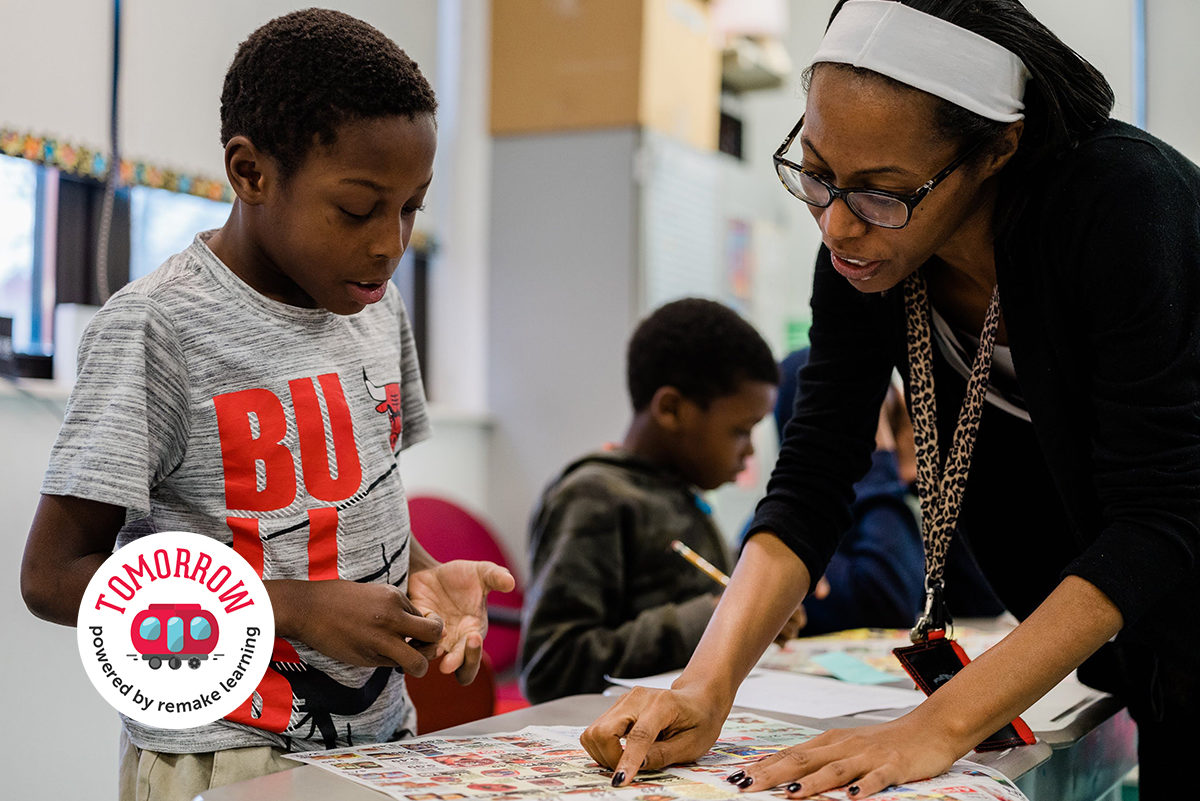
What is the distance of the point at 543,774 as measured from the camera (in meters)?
0.83

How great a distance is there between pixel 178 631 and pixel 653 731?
0.37 meters

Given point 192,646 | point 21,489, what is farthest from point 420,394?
point 21,489

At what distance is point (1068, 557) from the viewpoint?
3.85 ft

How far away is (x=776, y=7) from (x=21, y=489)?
2.89 m

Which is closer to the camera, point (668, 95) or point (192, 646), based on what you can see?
point (192, 646)

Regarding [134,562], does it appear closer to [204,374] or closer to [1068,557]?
[204,374]

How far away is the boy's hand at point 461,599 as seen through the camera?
3.27ft

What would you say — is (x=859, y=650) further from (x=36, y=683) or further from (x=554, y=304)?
(x=554, y=304)

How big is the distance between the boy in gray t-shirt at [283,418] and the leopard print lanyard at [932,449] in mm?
450

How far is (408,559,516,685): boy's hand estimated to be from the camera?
3.27ft

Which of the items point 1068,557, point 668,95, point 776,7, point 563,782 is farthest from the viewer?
point 776,7

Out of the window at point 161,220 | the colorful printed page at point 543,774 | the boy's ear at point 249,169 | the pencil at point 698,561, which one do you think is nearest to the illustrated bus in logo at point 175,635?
the colorful printed page at point 543,774

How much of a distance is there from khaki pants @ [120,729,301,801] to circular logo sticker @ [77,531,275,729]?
0.05 metres

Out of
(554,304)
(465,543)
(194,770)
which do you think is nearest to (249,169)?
(194,770)
